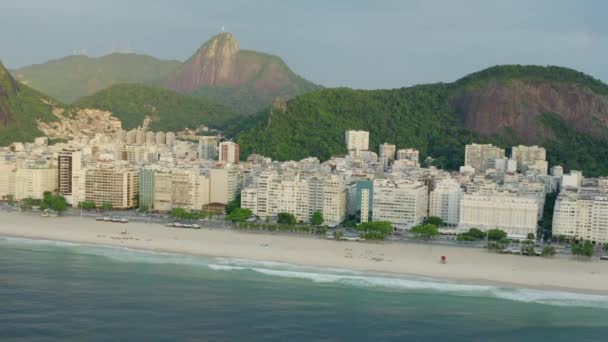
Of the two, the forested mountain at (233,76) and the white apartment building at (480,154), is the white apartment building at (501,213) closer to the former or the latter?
the white apartment building at (480,154)

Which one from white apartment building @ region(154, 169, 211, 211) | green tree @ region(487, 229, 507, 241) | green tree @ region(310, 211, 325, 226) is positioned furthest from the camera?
white apartment building @ region(154, 169, 211, 211)

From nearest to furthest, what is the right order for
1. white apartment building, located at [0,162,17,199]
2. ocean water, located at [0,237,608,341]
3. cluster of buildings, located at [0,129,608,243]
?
1. ocean water, located at [0,237,608,341]
2. cluster of buildings, located at [0,129,608,243]
3. white apartment building, located at [0,162,17,199]

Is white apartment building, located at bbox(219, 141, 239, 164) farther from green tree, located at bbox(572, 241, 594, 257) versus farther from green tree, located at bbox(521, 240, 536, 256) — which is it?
green tree, located at bbox(572, 241, 594, 257)

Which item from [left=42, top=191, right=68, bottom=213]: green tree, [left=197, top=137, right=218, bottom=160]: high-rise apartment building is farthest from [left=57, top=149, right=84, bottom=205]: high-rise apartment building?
[left=197, top=137, right=218, bottom=160]: high-rise apartment building

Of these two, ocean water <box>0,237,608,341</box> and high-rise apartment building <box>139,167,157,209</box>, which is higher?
high-rise apartment building <box>139,167,157,209</box>

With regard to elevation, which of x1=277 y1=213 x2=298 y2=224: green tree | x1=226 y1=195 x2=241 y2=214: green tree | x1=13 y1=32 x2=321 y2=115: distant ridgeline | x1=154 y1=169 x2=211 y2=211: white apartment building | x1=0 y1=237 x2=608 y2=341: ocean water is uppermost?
x1=13 y1=32 x2=321 y2=115: distant ridgeline

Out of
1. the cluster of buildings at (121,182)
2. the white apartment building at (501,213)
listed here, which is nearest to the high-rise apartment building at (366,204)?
the white apartment building at (501,213)
